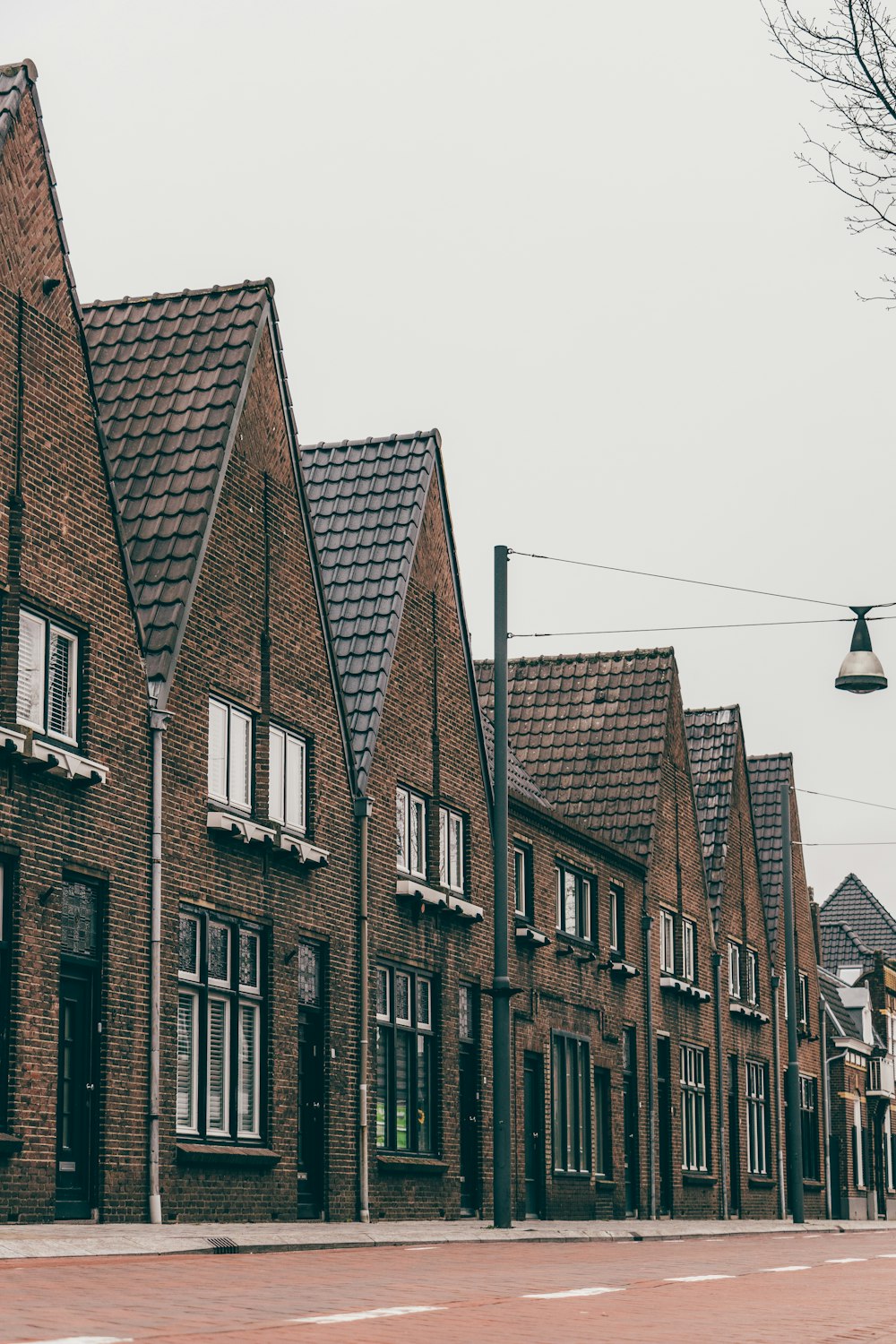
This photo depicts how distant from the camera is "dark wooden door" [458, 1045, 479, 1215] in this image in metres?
31.4

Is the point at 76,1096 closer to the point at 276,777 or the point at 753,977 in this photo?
the point at 276,777

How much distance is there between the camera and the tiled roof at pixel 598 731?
42250 millimetres

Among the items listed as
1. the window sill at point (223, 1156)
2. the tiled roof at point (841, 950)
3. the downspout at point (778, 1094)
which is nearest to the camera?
the window sill at point (223, 1156)

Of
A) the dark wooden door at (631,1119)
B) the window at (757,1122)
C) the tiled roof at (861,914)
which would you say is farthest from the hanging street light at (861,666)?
the tiled roof at (861,914)

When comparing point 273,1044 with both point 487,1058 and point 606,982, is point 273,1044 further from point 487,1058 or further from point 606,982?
point 606,982

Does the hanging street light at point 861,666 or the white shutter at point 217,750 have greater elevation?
the hanging street light at point 861,666

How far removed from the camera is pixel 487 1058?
105 feet

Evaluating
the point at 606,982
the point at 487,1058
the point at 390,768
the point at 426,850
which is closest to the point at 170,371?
the point at 390,768

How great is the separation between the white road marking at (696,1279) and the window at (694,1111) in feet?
86.3

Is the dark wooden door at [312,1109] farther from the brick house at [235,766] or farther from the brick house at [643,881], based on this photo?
the brick house at [643,881]

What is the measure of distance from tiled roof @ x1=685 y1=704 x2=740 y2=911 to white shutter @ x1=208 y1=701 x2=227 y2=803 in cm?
2487

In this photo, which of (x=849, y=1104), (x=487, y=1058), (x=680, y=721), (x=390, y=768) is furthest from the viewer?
(x=849, y=1104)

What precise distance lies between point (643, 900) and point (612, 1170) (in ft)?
17.5

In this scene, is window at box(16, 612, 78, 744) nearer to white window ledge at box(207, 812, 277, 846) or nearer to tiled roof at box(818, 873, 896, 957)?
white window ledge at box(207, 812, 277, 846)
